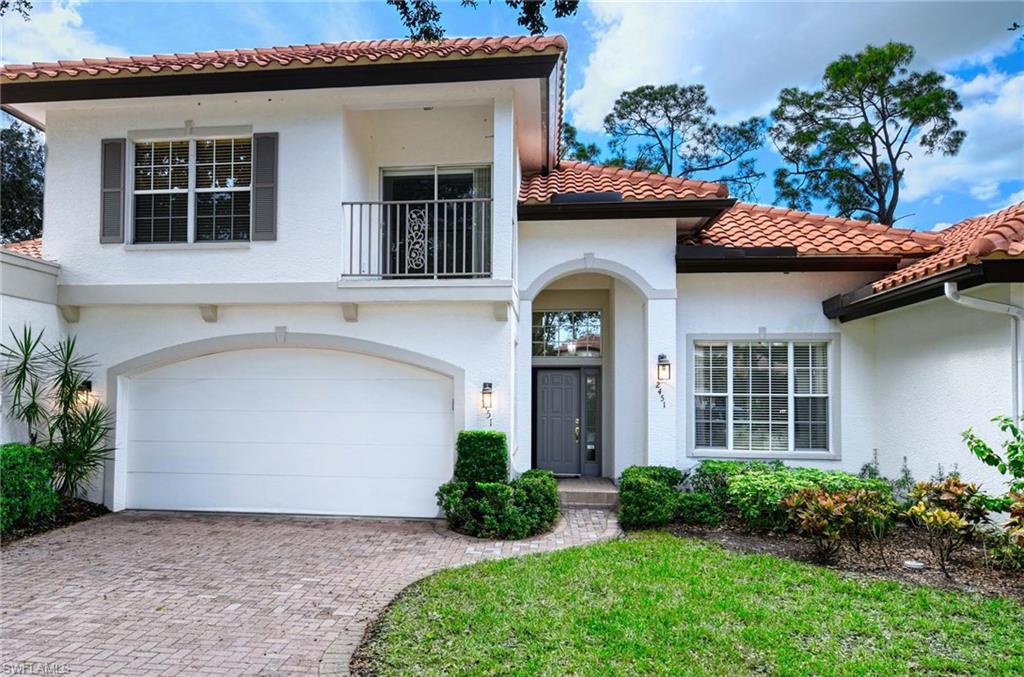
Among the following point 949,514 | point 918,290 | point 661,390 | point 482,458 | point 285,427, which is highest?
point 918,290

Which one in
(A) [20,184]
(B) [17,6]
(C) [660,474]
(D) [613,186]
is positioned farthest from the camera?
(A) [20,184]

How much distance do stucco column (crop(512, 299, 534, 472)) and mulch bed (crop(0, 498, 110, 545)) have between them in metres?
6.74

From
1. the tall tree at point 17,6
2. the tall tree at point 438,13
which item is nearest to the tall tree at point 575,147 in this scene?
the tall tree at point 438,13

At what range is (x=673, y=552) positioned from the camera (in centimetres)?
727

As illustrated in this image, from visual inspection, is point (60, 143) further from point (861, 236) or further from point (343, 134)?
point (861, 236)

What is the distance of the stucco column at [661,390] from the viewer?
10.2 meters

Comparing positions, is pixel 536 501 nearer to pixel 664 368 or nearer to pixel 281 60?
pixel 664 368

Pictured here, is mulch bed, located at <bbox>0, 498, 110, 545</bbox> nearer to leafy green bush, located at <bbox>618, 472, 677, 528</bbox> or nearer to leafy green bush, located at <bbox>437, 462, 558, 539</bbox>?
leafy green bush, located at <bbox>437, 462, 558, 539</bbox>

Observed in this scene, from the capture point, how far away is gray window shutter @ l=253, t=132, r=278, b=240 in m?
9.24

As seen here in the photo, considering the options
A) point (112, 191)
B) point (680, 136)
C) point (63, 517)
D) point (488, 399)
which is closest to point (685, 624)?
point (488, 399)

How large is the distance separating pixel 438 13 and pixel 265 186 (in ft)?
16.5

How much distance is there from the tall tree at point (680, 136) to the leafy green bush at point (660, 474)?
20.4m

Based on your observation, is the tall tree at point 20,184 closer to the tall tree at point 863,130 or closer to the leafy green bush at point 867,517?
the leafy green bush at point 867,517

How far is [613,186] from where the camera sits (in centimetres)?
1101
